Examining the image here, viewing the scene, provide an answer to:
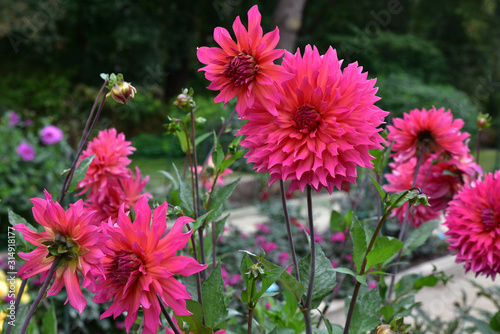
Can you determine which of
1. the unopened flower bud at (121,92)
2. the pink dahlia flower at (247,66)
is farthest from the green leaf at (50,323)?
A: the pink dahlia flower at (247,66)

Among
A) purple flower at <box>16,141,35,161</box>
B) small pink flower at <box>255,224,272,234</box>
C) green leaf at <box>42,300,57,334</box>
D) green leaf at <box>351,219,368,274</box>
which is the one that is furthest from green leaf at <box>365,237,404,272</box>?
purple flower at <box>16,141,35,161</box>

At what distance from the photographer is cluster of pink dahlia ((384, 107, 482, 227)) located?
3.02ft

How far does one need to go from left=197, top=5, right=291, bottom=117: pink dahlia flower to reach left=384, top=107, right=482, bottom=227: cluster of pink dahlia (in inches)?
16.6

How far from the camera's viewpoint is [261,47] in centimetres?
53

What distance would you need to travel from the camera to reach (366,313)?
2.23ft

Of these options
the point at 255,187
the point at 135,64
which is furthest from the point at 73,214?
the point at 135,64

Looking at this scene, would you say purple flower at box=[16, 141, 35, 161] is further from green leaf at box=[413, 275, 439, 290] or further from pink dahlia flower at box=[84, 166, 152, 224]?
green leaf at box=[413, 275, 439, 290]

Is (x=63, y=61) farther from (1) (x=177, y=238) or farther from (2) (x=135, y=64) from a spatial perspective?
(1) (x=177, y=238)

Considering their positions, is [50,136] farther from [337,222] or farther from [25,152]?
[337,222]

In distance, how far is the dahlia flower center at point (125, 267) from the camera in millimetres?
471

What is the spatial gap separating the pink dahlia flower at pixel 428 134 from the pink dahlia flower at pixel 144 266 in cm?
58

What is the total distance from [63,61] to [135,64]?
62.4 inches

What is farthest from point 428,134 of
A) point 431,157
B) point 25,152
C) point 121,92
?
point 25,152

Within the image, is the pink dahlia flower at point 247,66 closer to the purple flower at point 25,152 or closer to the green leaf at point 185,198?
the green leaf at point 185,198
